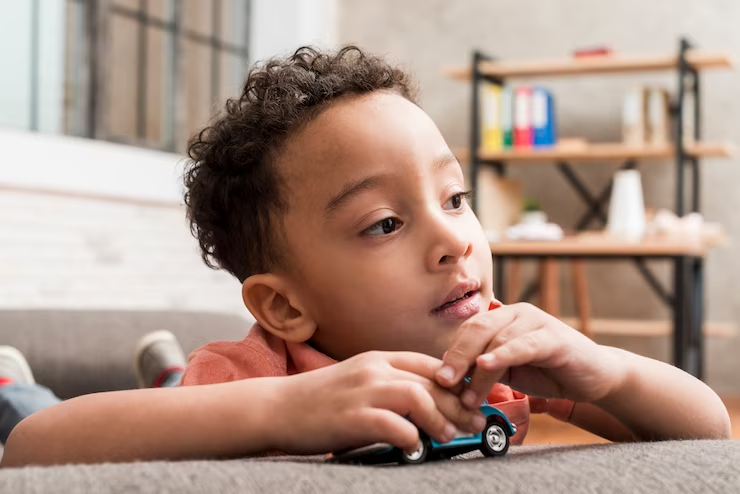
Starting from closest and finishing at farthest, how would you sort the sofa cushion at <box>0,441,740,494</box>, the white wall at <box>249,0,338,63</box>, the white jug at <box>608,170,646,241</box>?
the sofa cushion at <box>0,441,740,494</box>
the white jug at <box>608,170,646,241</box>
the white wall at <box>249,0,338,63</box>

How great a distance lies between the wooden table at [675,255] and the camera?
409 cm

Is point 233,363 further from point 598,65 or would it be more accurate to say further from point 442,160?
point 598,65

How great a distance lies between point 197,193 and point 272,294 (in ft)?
0.62

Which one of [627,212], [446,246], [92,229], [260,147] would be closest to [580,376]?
[446,246]

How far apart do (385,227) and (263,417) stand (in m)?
0.27

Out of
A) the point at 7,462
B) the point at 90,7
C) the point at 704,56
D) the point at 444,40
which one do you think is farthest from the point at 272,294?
the point at 444,40

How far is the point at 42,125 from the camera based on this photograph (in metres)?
3.88

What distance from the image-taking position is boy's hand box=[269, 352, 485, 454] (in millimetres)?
633

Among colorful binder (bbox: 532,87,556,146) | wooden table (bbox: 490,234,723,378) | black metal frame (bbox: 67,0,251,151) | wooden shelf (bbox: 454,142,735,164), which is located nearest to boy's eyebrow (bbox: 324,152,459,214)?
wooden table (bbox: 490,234,723,378)

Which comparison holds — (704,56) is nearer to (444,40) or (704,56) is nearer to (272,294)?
(444,40)

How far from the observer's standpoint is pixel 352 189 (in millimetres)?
916

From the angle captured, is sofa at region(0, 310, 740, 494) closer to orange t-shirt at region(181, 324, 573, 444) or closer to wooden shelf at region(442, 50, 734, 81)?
orange t-shirt at region(181, 324, 573, 444)

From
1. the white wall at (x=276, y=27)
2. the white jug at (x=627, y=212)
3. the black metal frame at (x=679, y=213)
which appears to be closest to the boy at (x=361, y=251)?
the black metal frame at (x=679, y=213)

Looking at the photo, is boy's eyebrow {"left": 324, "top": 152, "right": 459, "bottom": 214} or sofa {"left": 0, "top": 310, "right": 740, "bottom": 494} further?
boy's eyebrow {"left": 324, "top": 152, "right": 459, "bottom": 214}
